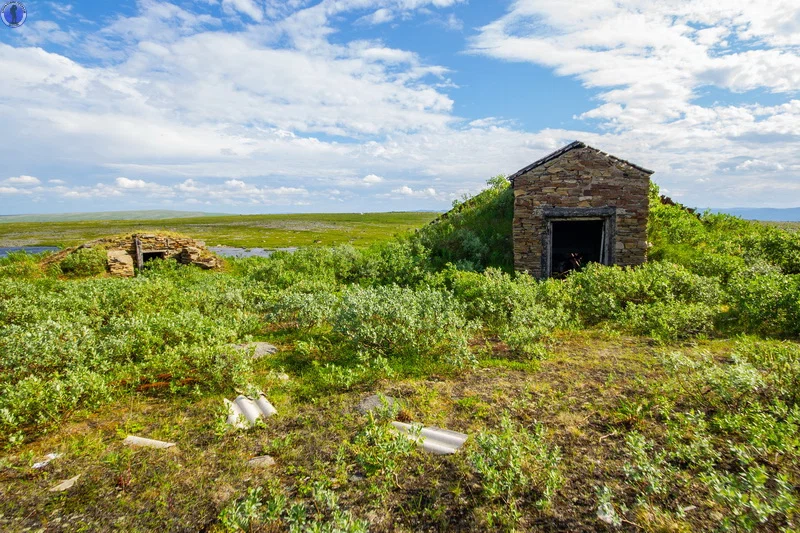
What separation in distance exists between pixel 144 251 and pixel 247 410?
20.8 meters

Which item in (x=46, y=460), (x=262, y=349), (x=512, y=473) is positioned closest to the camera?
(x=512, y=473)

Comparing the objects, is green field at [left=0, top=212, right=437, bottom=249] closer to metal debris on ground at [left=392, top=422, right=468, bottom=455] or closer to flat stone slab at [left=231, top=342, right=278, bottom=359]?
flat stone slab at [left=231, top=342, right=278, bottom=359]

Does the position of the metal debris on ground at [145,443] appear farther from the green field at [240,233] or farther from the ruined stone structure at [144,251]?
the green field at [240,233]

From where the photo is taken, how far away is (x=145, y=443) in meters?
5.04

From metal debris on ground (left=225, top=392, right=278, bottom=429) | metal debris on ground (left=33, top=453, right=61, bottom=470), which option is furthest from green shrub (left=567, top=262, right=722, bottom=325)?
metal debris on ground (left=33, top=453, right=61, bottom=470)

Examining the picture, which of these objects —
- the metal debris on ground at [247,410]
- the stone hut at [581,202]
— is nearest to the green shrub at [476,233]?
the stone hut at [581,202]

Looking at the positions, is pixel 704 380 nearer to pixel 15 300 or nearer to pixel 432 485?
pixel 432 485

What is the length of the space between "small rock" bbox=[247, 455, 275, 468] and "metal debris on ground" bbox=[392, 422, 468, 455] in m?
1.43

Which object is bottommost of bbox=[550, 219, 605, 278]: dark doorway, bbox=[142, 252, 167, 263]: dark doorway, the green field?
the green field

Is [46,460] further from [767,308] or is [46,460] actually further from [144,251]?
[144,251]

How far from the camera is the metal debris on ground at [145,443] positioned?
4984 millimetres

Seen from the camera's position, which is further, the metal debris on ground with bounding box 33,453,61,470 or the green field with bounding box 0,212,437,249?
the green field with bounding box 0,212,437,249

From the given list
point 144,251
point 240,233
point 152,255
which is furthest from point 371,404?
point 240,233

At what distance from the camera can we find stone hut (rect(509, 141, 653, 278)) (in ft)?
47.3
